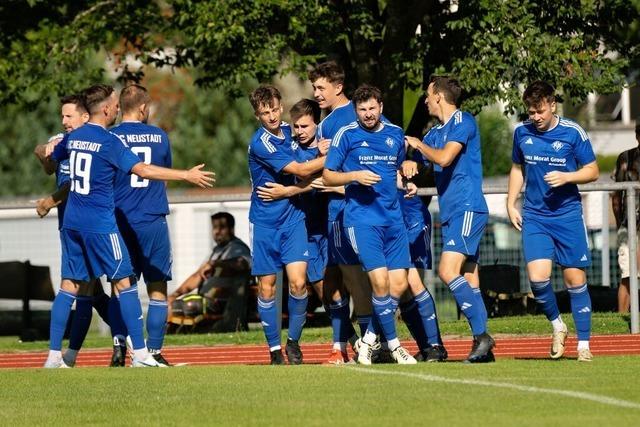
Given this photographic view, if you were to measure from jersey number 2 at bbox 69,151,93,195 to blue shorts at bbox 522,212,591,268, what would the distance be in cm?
356

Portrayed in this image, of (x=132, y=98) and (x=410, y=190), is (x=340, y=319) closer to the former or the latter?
(x=410, y=190)

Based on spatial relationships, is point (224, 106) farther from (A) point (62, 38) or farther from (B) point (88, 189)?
(B) point (88, 189)

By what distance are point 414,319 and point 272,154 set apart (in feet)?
6.02

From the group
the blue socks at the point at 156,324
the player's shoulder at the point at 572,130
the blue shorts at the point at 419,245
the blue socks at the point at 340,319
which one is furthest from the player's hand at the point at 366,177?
the blue socks at the point at 156,324

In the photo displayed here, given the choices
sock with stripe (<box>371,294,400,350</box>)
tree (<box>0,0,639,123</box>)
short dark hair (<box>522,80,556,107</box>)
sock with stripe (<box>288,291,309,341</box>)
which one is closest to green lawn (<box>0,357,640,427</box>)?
sock with stripe (<box>371,294,400,350</box>)

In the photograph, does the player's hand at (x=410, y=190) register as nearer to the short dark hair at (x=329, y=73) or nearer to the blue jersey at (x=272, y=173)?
the blue jersey at (x=272, y=173)

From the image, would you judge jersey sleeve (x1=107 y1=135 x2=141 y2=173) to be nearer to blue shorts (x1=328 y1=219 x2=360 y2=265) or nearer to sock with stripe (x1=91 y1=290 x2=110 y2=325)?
blue shorts (x1=328 y1=219 x2=360 y2=265)

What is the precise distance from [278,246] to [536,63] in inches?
236

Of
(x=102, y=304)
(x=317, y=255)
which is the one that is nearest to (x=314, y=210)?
(x=317, y=255)

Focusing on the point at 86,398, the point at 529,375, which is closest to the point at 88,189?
the point at 86,398

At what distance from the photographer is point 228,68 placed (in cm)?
1986

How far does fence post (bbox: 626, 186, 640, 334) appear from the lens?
17.0m

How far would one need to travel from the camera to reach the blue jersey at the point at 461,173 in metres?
12.9

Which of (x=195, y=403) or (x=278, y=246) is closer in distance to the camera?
(x=195, y=403)
